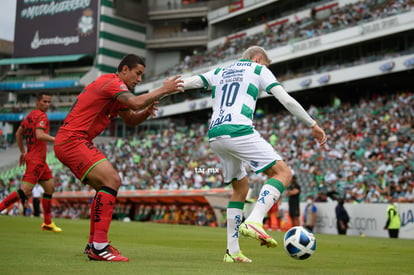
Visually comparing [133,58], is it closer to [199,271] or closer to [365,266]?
[199,271]

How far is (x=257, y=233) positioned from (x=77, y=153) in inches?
87.1

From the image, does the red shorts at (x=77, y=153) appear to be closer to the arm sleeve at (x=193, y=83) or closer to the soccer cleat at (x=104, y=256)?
the soccer cleat at (x=104, y=256)

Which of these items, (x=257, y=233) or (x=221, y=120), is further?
(x=221, y=120)

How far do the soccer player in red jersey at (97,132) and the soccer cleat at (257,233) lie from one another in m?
1.37

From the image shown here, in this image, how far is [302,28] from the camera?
42906 mm

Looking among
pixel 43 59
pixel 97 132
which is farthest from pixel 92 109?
pixel 43 59

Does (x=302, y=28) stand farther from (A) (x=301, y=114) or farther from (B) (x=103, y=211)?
(B) (x=103, y=211)

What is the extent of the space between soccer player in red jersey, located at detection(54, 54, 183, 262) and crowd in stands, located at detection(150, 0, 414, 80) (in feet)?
97.3

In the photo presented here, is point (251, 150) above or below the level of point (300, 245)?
above

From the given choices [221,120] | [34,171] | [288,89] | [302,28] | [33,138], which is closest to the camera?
[221,120]

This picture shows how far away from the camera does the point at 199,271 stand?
4953 mm

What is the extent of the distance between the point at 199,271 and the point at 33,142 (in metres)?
7.31

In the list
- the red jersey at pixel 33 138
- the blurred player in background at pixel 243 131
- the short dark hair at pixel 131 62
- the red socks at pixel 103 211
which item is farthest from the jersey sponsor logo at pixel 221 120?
the red jersey at pixel 33 138

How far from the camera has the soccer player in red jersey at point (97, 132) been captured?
5.75 m
